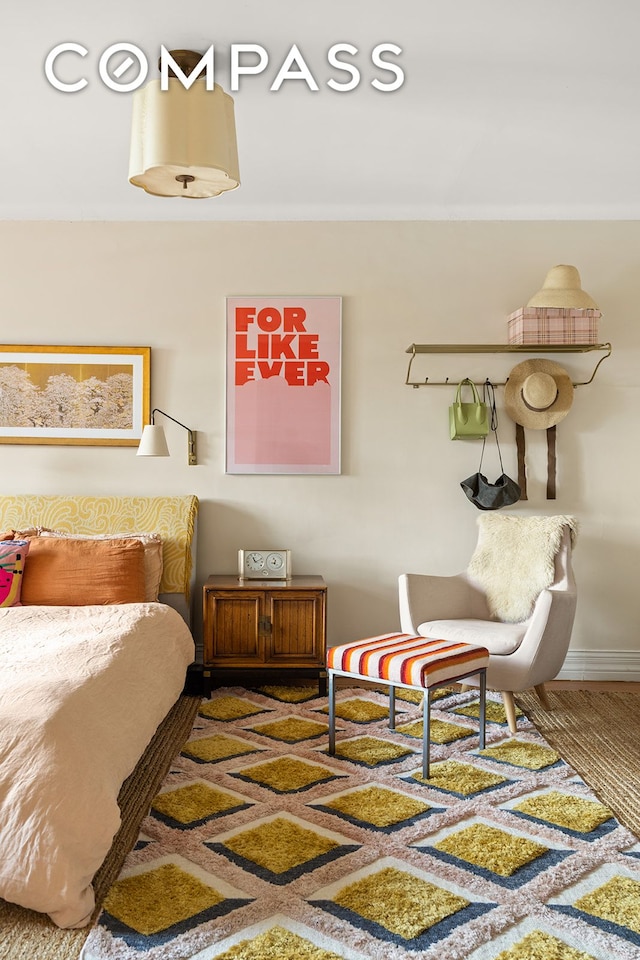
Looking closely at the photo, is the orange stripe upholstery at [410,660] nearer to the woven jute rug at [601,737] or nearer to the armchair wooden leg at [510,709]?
the armchair wooden leg at [510,709]

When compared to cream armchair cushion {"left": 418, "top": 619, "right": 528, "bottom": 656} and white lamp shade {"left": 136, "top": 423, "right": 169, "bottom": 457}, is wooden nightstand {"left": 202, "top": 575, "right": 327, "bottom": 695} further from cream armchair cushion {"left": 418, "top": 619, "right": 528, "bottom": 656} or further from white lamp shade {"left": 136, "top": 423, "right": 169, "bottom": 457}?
white lamp shade {"left": 136, "top": 423, "right": 169, "bottom": 457}

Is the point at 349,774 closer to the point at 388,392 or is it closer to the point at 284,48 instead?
the point at 388,392

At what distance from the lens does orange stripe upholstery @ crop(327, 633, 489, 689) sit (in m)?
3.18

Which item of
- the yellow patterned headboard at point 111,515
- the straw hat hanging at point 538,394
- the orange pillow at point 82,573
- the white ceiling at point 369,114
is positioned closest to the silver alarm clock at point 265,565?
the yellow patterned headboard at point 111,515

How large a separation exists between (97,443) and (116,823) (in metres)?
2.83

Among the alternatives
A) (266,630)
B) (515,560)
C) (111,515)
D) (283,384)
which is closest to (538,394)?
(515,560)

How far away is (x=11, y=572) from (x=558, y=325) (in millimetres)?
3088

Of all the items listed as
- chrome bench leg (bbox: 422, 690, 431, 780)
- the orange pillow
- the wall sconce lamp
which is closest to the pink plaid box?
the wall sconce lamp

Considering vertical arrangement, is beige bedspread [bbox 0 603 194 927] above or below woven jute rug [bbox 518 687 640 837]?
above

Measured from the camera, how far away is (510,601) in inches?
165

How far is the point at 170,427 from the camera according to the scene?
15.7 ft

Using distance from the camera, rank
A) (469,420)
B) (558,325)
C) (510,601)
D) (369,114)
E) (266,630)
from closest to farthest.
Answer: (369,114) < (510,601) < (266,630) < (558,325) < (469,420)

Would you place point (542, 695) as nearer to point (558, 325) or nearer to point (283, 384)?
point (558, 325)

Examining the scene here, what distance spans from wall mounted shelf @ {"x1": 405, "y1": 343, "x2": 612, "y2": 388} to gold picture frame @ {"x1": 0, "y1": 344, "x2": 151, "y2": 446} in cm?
153
